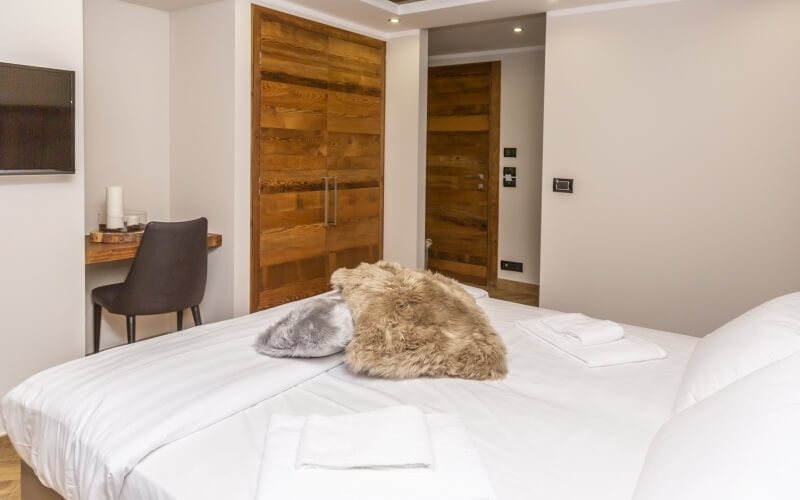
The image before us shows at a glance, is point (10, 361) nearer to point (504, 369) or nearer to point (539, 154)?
point (504, 369)

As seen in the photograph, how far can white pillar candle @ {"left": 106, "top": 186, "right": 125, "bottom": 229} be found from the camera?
11.5 ft

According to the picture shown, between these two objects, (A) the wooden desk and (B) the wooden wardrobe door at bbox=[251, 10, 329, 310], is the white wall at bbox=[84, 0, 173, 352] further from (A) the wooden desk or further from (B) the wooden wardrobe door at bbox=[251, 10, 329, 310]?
(B) the wooden wardrobe door at bbox=[251, 10, 329, 310]

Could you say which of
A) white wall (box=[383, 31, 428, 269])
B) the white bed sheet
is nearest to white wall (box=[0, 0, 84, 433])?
the white bed sheet

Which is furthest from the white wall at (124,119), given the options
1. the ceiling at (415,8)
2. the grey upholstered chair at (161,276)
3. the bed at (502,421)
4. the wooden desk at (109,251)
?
the bed at (502,421)

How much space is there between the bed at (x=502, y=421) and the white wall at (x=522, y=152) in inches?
146

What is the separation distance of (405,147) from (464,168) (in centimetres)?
157

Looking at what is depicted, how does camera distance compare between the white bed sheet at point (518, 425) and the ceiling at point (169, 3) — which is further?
the ceiling at point (169, 3)

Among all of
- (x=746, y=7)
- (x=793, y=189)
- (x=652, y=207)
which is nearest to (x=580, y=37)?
(x=746, y=7)

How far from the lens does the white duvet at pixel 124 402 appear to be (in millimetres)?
1431

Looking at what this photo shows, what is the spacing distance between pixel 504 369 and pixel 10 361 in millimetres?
2319

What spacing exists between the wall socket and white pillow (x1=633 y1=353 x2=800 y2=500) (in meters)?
4.77

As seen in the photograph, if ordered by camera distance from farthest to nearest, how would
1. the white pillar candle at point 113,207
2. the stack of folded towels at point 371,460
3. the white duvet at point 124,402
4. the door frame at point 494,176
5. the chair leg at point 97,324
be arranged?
1. the door frame at point 494,176
2. the white pillar candle at point 113,207
3. the chair leg at point 97,324
4. the white duvet at point 124,402
5. the stack of folded towels at point 371,460

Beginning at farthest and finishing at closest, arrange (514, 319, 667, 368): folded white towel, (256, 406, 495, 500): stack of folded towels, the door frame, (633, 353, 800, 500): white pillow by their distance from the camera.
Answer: the door frame
(514, 319, 667, 368): folded white towel
(256, 406, 495, 500): stack of folded towels
(633, 353, 800, 500): white pillow

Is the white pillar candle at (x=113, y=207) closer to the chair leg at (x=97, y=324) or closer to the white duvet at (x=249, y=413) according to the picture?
the chair leg at (x=97, y=324)
